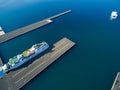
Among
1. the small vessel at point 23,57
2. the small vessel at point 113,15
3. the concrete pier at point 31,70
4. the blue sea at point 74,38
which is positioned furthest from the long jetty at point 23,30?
the small vessel at point 113,15

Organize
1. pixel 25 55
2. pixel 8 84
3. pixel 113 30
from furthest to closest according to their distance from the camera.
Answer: pixel 113 30
pixel 25 55
pixel 8 84

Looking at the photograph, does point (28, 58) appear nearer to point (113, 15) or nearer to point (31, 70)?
point (31, 70)

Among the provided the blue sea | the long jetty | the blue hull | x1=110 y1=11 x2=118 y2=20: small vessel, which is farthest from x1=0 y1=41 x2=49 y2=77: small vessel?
x1=110 y1=11 x2=118 y2=20: small vessel

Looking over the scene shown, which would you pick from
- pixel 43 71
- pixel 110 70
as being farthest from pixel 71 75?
pixel 110 70

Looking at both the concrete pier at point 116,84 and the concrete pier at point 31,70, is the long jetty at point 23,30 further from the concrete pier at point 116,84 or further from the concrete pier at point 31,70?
the concrete pier at point 116,84

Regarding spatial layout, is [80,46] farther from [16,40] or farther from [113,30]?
[16,40]
